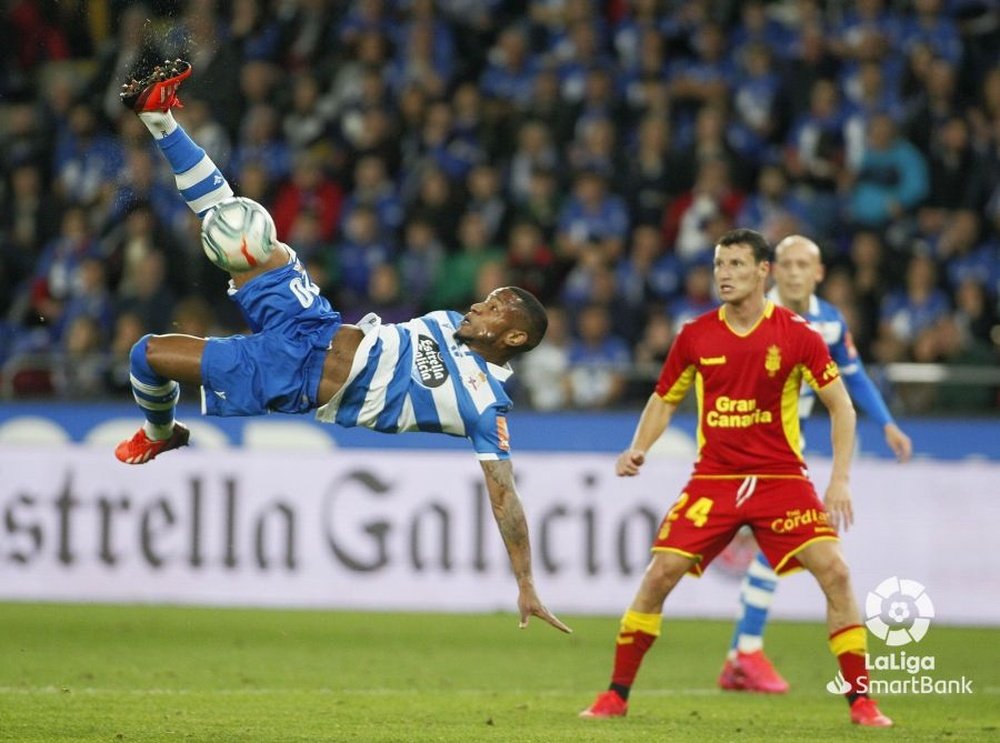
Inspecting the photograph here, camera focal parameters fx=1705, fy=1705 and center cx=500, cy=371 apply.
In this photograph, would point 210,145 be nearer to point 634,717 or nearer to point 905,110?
point 905,110

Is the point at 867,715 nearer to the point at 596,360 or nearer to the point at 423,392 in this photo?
the point at 423,392

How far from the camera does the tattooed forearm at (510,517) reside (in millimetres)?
7250

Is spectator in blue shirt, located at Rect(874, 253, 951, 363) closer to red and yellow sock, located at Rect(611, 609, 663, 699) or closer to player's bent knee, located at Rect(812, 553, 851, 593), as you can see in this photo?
player's bent knee, located at Rect(812, 553, 851, 593)

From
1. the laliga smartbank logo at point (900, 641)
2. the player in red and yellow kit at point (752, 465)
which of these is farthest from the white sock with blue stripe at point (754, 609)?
the player in red and yellow kit at point (752, 465)

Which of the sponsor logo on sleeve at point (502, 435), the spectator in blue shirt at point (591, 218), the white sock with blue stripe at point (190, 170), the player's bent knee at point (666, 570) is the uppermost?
the spectator in blue shirt at point (591, 218)

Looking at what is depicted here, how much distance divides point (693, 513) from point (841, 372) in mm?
1830

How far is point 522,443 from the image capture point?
14062mm

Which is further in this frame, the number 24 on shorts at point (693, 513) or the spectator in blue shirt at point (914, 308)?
the spectator in blue shirt at point (914, 308)

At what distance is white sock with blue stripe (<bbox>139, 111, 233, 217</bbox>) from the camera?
25.0 feet

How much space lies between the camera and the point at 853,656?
7.95 metres

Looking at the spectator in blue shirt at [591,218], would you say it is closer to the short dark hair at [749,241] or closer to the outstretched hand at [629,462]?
the short dark hair at [749,241]

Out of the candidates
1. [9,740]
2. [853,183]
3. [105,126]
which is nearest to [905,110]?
[853,183]

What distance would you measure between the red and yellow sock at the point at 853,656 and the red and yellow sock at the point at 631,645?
86 centimetres

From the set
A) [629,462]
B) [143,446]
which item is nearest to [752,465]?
[629,462]
